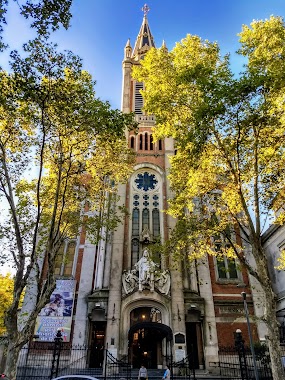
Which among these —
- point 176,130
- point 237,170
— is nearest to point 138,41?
point 176,130

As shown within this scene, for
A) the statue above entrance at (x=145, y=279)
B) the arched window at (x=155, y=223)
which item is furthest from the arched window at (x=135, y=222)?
the statue above entrance at (x=145, y=279)

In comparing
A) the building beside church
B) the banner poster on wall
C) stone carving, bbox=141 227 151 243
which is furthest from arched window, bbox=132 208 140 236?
the banner poster on wall

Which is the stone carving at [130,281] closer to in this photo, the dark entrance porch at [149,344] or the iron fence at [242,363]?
the dark entrance porch at [149,344]

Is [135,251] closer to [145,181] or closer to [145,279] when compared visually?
[145,279]

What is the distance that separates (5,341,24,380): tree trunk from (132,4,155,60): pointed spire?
34.8m

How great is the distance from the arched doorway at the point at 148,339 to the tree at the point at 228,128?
6.28 meters

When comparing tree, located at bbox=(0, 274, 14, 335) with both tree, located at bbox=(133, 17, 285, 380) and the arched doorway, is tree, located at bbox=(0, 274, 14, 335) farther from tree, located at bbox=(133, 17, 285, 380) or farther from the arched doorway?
tree, located at bbox=(133, 17, 285, 380)

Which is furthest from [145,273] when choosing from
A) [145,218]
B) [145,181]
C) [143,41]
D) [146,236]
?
[143,41]

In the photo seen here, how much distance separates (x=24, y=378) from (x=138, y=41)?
4132 cm

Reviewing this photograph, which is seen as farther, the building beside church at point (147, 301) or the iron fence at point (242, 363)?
the building beside church at point (147, 301)

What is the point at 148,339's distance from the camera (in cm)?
2012

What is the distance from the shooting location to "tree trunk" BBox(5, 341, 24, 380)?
9.66 meters

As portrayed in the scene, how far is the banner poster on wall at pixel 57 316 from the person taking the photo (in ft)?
62.7

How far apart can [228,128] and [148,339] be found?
14.9m
